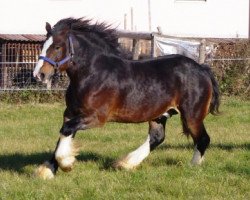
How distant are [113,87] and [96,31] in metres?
0.87

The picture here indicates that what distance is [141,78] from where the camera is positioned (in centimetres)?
825

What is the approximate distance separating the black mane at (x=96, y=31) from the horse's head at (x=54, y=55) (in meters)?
0.24

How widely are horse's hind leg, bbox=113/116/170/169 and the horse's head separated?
5.28 ft

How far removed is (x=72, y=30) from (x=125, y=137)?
157 inches

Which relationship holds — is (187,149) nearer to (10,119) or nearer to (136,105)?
(136,105)

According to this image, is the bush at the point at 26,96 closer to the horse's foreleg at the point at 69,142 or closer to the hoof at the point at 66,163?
the horse's foreleg at the point at 69,142

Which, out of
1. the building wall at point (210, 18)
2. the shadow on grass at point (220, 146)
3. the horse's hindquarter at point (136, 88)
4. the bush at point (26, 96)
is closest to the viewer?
the horse's hindquarter at point (136, 88)

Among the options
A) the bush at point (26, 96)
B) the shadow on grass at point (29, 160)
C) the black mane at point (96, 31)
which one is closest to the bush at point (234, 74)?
the bush at point (26, 96)

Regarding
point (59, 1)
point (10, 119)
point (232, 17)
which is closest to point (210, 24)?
point (232, 17)

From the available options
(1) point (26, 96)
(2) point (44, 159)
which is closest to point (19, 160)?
(2) point (44, 159)

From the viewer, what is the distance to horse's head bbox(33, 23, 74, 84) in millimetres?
7609

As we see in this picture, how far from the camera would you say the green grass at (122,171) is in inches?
277

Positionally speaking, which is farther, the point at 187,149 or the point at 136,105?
the point at 187,149

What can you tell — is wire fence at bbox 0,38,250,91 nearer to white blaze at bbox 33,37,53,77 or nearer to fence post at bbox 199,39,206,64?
fence post at bbox 199,39,206,64
